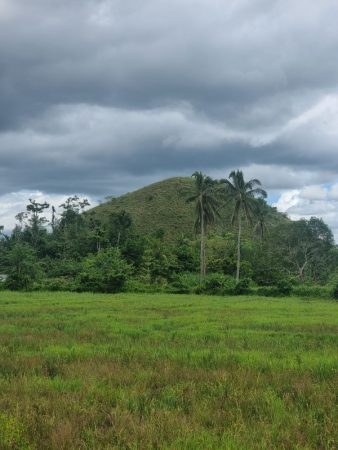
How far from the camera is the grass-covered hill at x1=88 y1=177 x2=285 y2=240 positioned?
356 feet

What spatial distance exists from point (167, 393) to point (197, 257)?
236ft

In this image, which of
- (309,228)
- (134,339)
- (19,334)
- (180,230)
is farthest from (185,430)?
(180,230)

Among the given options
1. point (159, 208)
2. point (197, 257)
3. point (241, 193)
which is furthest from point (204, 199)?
point (159, 208)

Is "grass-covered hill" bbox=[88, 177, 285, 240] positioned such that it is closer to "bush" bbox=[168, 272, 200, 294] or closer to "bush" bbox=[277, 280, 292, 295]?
"bush" bbox=[168, 272, 200, 294]

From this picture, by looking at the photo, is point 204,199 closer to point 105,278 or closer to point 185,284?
point 185,284

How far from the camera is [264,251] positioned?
73.7 meters

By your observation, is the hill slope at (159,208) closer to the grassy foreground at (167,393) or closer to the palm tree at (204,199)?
the palm tree at (204,199)

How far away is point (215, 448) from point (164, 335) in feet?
33.8

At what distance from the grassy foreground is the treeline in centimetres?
4255

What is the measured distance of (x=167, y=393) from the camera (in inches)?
310

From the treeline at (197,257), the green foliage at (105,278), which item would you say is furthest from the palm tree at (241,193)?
the green foliage at (105,278)

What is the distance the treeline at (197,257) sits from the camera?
58.2 meters

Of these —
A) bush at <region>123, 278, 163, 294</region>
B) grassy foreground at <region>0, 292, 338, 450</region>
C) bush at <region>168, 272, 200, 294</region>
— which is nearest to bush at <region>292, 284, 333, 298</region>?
bush at <region>168, 272, 200, 294</region>

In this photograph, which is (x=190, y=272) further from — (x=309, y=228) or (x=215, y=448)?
(x=215, y=448)
